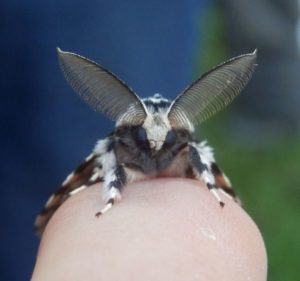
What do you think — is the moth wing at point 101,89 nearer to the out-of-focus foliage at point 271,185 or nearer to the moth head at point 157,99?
the moth head at point 157,99

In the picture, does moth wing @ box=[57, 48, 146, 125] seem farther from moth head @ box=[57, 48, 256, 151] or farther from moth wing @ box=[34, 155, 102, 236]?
moth wing @ box=[34, 155, 102, 236]

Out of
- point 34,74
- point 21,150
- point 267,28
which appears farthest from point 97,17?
point 267,28

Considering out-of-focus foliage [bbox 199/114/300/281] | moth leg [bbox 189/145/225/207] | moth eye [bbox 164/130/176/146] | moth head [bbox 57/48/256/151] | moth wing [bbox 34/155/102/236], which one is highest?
moth head [bbox 57/48/256/151]

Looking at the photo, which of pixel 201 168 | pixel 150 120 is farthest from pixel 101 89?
pixel 201 168

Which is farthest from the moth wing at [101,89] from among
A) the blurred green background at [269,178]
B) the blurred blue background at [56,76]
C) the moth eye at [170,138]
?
the blurred green background at [269,178]

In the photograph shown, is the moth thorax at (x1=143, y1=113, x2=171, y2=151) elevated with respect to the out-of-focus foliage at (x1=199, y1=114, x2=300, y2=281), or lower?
elevated

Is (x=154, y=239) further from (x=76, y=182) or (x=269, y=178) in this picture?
(x=269, y=178)

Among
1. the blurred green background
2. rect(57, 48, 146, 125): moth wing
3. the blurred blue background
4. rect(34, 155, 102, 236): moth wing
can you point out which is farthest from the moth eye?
the blurred green background
